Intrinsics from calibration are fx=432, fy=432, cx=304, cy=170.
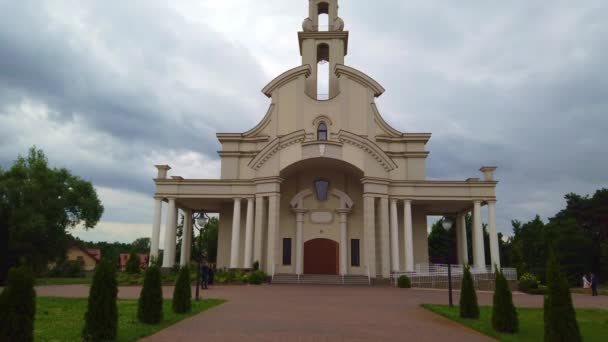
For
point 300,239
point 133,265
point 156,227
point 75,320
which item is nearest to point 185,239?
point 156,227

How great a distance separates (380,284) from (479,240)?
816 centimetres

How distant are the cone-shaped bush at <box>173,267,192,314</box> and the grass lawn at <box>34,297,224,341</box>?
224mm

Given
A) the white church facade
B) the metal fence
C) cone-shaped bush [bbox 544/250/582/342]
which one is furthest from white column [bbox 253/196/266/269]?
cone-shaped bush [bbox 544/250/582/342]

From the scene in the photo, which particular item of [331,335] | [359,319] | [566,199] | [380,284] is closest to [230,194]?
[380,284]

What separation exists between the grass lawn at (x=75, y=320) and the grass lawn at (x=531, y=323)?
7411 millimetres

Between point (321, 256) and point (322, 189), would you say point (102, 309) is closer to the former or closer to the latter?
point (321, 256)

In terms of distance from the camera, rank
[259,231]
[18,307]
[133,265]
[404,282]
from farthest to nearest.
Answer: [259,231], [133,265], [404,282], [18,307]

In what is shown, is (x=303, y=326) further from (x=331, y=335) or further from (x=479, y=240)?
(x=479, y=240)

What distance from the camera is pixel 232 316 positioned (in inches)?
469

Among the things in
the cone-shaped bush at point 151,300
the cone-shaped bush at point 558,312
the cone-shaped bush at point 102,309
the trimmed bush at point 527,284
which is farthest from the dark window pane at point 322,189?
the cone-shaped bush at point 102,309

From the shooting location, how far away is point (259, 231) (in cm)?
2923

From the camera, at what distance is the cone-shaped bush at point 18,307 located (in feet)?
19.8

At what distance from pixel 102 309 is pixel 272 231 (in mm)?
21062

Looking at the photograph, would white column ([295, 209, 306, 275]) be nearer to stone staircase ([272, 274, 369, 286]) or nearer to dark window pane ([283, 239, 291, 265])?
dark window pane ([283, 239, 291, 265])
